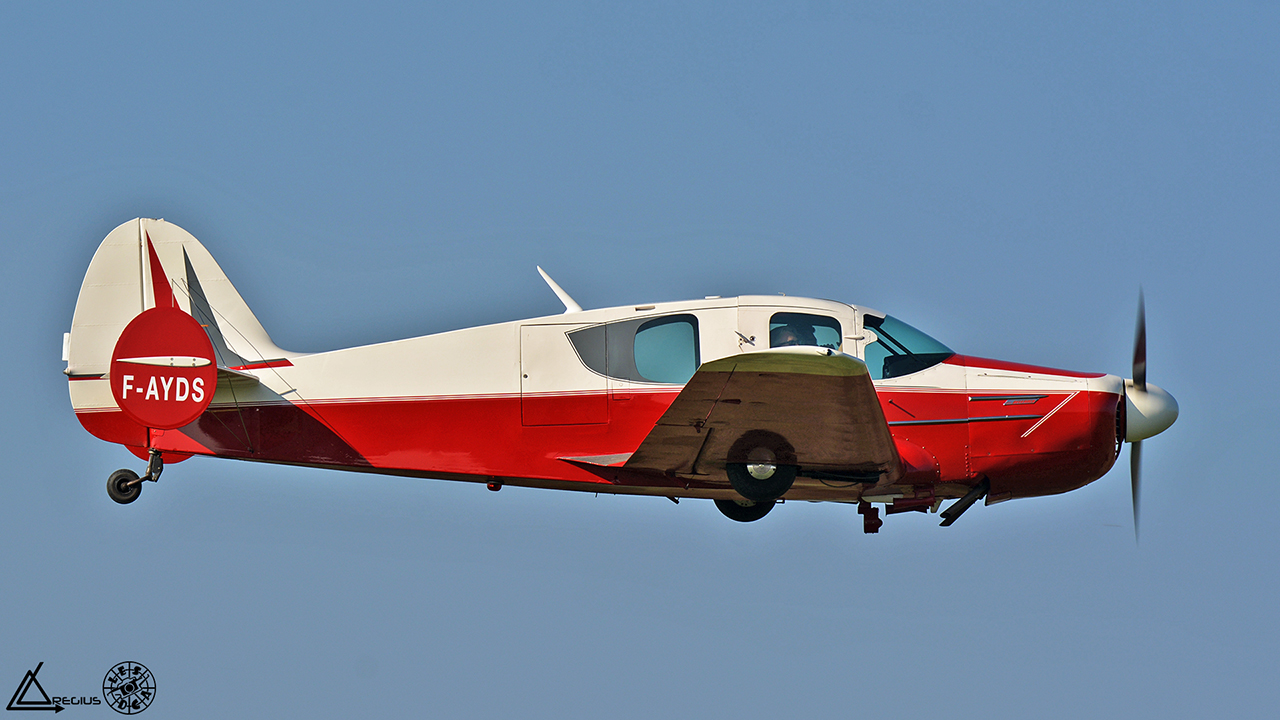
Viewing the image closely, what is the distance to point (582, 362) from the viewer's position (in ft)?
34.2

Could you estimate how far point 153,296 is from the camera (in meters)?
11.3

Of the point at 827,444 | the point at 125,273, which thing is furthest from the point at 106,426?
the point at 827,444

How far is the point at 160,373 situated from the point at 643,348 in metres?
4.30

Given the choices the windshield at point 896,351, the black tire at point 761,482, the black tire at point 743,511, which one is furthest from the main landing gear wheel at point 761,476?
the black tire at point 743,511

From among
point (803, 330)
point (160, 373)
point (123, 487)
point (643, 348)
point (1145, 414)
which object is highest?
point (803, 330)

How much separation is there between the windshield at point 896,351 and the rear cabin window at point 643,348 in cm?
159

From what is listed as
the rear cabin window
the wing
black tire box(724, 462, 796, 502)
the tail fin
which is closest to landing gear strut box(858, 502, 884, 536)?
the wing

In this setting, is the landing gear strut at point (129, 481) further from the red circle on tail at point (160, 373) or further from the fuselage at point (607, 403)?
the red circle on tail at point (160, 373)

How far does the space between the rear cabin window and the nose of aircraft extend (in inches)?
159

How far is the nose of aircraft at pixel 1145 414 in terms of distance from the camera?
10.7m

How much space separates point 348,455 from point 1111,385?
22.8 ft

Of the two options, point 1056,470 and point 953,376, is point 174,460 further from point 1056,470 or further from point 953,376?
point 1056,470

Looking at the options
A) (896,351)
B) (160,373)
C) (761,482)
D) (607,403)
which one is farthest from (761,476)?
(160,373)

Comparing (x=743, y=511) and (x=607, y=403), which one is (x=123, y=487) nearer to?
(x=607, y=403)
